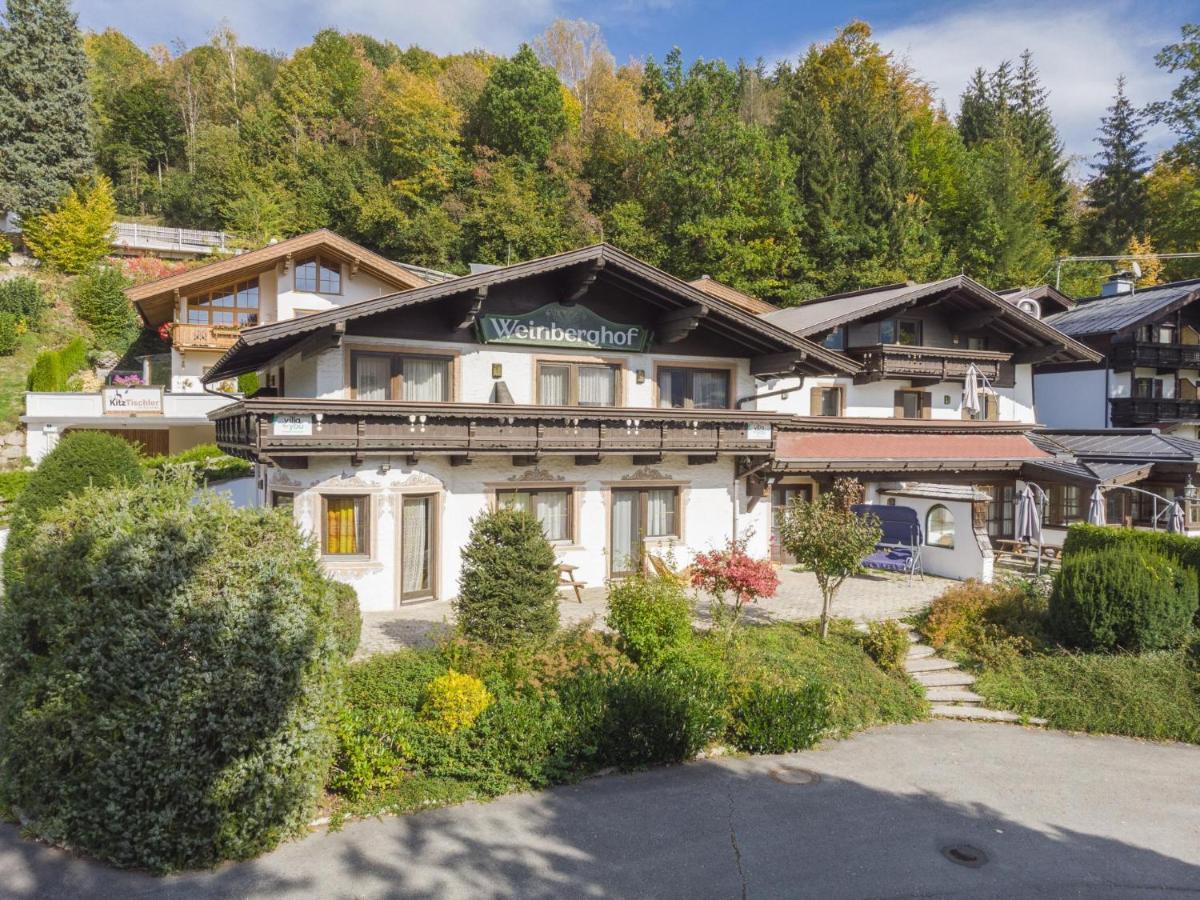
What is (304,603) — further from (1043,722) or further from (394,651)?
(1043,722)

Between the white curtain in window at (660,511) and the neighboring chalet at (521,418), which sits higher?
the neighboring chalet at (521,418)

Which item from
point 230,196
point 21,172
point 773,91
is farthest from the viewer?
point 773,91

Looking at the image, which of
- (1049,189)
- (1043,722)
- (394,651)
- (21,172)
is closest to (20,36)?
(21,172)

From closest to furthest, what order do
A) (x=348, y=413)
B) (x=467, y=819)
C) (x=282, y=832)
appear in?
(x=282, y=832), (x=467, y=819), (x=348, y=413)

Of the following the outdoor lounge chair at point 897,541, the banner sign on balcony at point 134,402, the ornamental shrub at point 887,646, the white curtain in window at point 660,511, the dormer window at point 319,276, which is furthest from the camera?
the dormer window at point 319,276

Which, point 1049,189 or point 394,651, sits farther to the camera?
point 1049,189

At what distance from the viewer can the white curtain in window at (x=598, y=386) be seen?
18938 mm

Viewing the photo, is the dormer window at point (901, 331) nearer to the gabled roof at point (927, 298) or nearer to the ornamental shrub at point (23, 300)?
the gabled roof at point (927, 298)

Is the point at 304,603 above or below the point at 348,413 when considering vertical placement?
below

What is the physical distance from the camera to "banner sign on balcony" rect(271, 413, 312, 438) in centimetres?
1433

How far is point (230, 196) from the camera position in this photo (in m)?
50.7

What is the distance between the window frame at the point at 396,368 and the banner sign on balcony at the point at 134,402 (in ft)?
56.9

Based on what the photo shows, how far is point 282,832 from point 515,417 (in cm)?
945

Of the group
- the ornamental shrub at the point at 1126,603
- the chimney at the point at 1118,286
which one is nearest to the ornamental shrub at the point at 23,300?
the ornamental shrub at the point at 1126,603
